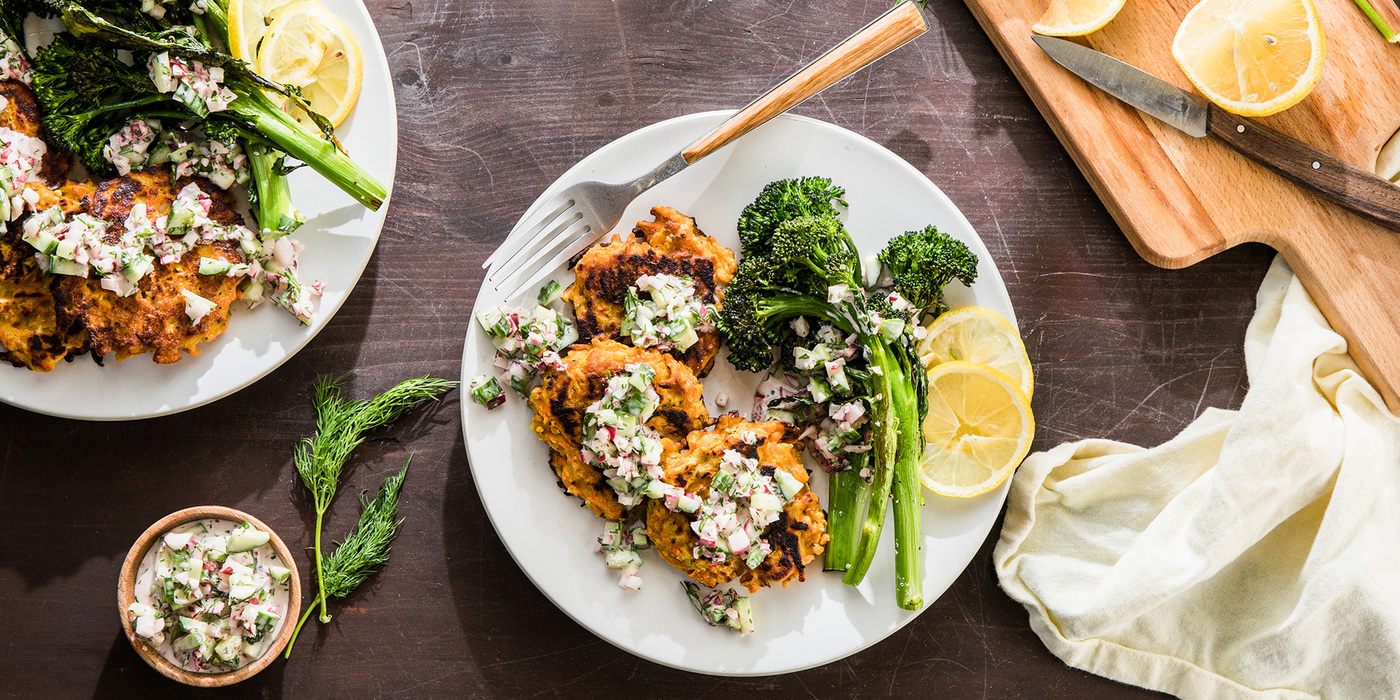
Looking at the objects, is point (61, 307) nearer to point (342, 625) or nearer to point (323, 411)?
point (323, 411)

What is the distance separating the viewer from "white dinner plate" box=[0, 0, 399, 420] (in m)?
3.34

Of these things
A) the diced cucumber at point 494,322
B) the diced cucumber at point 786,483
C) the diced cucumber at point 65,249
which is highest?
the diced cucumber at point 65,249

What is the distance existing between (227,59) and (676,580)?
8.77 feet

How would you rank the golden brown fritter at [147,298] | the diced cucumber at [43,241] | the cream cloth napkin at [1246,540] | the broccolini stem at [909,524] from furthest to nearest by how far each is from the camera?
1. the cream cloth napkin at [1246,540]
2. the broccolini stem at [909,524]
3. the golden brown fritter at [147,298]
4. the diced cucumber at [43,241]

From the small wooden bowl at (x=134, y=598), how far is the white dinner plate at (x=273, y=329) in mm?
450

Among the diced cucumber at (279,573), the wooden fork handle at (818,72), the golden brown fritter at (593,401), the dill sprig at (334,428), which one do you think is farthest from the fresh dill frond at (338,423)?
the wooden fork handle at (818,72)

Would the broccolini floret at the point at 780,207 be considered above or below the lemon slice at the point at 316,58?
below

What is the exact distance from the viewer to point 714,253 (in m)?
3.41

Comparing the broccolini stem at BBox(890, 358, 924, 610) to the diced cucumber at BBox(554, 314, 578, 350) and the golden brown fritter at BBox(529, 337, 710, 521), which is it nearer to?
the golden brown fritter at BBox(529, 337, 710, 521)

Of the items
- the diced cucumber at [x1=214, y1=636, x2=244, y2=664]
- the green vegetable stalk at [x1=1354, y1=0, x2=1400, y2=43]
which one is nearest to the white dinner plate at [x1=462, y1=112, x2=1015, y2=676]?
the diced cucumber at [x1=214, y1=636, x2=244, y2=664]

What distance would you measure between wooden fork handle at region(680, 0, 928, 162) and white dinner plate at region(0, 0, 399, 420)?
1.33 meters

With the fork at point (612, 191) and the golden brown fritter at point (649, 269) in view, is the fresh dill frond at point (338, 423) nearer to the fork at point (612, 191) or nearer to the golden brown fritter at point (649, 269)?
the fork at point (612, 191)

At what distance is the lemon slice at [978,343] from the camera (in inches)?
135

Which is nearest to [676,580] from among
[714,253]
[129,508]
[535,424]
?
[535,424]
